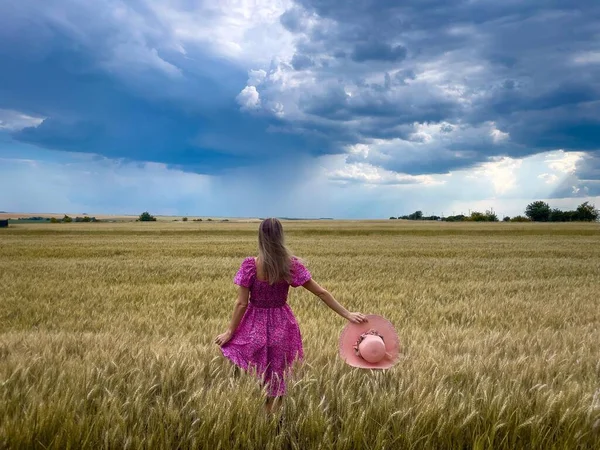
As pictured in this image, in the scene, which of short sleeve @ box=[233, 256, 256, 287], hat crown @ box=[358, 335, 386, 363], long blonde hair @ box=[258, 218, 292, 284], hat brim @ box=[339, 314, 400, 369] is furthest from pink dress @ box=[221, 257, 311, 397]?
hat crown @ box=[358, 335, 386, 363]

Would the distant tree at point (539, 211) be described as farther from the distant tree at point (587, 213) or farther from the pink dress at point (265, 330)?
the pink dress at point (265, 330)

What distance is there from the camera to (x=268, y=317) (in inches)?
162

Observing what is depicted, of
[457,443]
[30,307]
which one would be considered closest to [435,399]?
[457,443]

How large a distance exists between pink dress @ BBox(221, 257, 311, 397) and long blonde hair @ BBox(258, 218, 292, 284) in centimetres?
14

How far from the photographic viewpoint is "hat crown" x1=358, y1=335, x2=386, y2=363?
3.78 m

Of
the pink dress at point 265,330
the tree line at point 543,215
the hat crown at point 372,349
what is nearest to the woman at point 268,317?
the pink dress at point 265,330

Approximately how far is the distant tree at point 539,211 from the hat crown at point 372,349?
15364cm

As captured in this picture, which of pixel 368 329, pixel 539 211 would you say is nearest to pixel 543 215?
pixel 539 211

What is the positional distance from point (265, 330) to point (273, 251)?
762 millimetres

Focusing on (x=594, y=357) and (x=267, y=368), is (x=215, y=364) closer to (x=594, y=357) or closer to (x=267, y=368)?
(x=267, y=368)

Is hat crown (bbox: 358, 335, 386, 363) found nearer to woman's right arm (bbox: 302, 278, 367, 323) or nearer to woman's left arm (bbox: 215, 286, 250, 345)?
woman's right arm (bbox: 302, 278, 367, 323)

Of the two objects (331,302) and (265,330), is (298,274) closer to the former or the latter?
(331,302)

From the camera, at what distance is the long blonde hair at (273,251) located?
376 centimetres

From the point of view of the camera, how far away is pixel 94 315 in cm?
777
